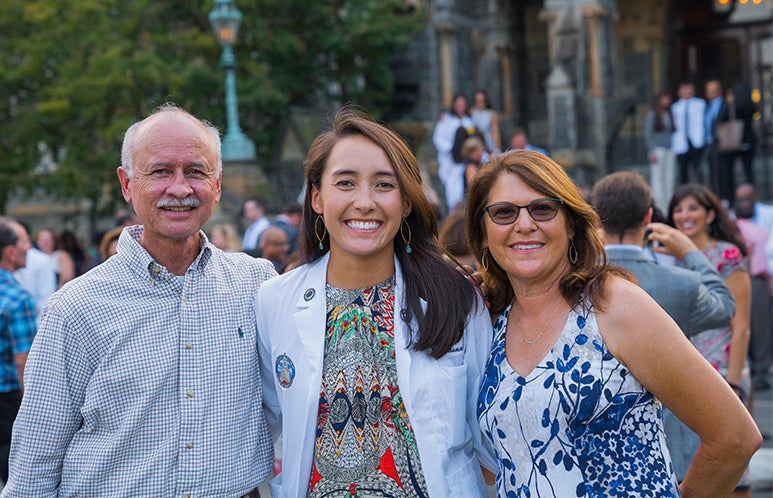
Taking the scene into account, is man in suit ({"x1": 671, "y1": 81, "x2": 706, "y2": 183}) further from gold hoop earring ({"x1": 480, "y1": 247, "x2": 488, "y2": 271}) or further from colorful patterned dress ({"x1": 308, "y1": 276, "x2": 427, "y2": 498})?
colorful patterned dress ({"x1": 308, "y1": 276, "x2": 427, "y2": 498})

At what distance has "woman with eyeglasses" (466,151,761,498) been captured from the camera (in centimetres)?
293

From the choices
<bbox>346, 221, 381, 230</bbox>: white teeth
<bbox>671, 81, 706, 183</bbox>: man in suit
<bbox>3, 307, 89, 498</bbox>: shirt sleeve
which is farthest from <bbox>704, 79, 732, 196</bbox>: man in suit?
<bbox>3, 307, 89, 498</bbox>: shirt sleeve

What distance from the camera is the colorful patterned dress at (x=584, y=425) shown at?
293 centimetres

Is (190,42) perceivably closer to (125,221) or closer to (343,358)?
(125,221)

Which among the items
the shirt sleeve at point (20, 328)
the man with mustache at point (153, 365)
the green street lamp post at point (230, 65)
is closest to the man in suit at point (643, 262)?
the man with mustache at point (153, 365)

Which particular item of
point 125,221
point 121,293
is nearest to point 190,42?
point 125,221

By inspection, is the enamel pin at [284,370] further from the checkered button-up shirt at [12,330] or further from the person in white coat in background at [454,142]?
the person in white coat in background at [454,142]

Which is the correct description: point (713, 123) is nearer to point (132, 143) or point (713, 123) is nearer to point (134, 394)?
point (132, 143)

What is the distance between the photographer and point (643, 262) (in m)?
4.70

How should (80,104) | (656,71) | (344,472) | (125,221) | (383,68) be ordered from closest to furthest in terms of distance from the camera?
1. (344,472)
2. (125,221)
3. (80,104)
4. (383,68)
5. (656,71)

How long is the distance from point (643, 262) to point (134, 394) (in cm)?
264

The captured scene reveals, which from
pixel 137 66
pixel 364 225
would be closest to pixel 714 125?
pixel 137 66

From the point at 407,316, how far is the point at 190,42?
52.1ft

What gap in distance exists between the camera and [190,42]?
18125 mm
